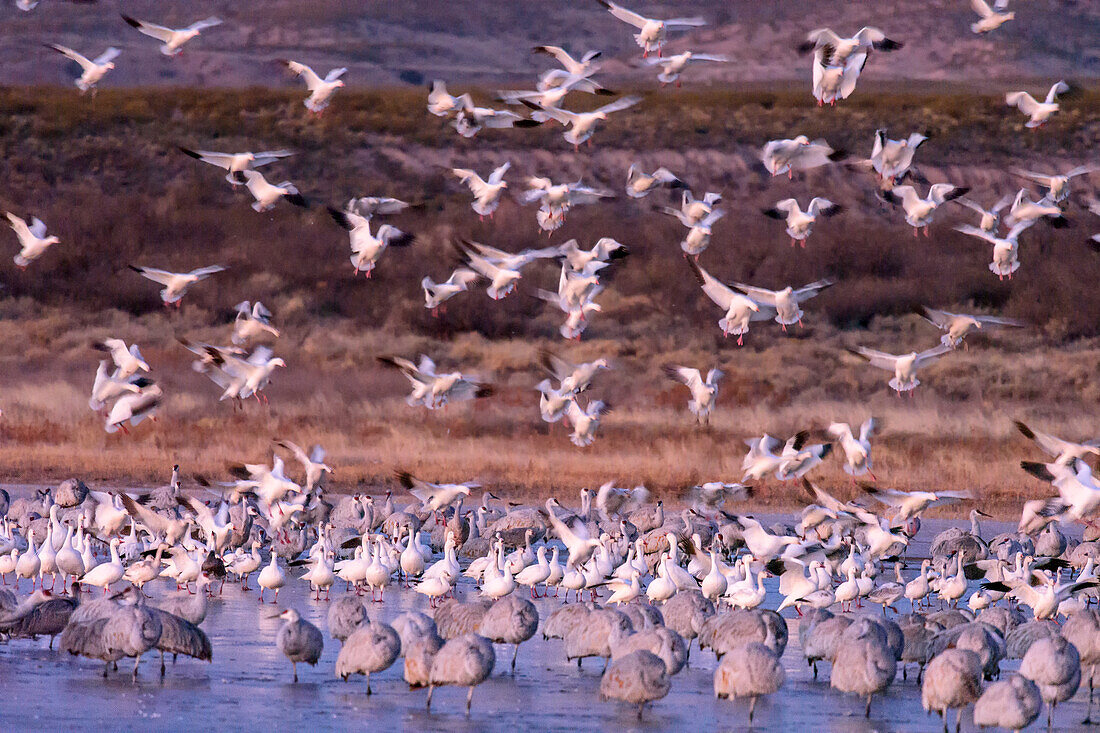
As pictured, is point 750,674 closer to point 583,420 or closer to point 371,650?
point 371,650

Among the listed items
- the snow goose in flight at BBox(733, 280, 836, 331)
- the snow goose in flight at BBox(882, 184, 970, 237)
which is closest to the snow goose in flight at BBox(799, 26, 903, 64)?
the snow goose in flight at BBox(882, 184, 970, 237)

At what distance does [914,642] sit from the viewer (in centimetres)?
1590

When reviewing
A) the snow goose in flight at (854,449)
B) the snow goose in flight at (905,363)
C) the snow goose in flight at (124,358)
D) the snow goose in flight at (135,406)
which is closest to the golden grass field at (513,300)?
the snow goose in flight at (905,363)

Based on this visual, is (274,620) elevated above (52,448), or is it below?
above

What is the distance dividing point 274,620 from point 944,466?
13901 mm

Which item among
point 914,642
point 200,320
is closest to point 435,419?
point 200,320

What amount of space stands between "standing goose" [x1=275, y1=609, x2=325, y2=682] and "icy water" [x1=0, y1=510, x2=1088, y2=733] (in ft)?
0.72

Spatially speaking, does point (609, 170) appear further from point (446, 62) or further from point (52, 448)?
point (446, 62)

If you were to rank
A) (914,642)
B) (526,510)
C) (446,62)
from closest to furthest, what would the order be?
(914,642), (526,510), (446,62)

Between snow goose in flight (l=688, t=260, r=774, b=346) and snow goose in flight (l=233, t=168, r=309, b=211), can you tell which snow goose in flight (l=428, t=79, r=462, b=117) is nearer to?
snow goose in flight (l=233, t=168, r=309, b=211)

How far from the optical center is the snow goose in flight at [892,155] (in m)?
20.1

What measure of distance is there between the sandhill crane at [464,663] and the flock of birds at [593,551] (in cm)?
2

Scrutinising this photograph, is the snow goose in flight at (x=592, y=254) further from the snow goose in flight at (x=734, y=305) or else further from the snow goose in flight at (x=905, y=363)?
the snow goose in flight at (x=905, y=363)

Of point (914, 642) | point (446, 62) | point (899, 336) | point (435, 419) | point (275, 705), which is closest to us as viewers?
point (275, 705)
